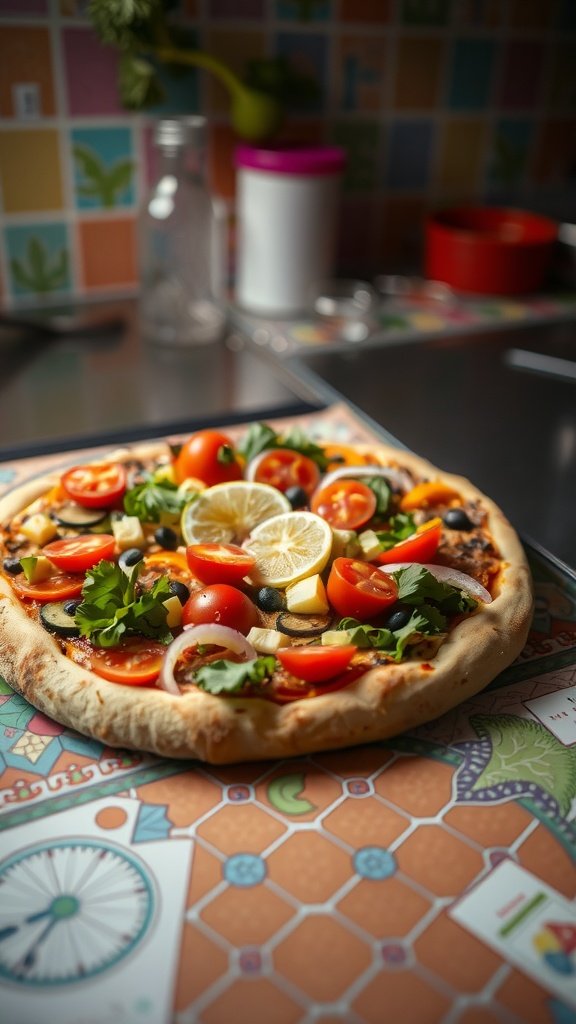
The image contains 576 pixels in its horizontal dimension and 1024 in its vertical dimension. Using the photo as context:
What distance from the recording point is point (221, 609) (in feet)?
4.46

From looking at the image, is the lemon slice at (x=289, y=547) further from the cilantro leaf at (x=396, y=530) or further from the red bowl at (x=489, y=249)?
the red bowl at (x=489, y=249)

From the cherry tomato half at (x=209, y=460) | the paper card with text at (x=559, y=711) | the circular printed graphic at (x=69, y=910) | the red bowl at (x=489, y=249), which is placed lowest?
the circular printed graphic at (x=69, y=910)

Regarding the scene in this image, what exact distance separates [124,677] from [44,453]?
2.71ft

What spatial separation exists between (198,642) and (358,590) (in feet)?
0.84

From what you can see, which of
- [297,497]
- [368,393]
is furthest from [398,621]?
[368,393]

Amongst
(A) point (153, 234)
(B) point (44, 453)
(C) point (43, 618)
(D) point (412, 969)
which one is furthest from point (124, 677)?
(A) point (153, 234)

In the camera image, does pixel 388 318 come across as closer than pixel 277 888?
No

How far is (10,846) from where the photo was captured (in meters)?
1.13

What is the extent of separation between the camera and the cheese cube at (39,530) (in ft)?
5.13

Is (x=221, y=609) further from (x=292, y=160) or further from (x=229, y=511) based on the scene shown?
(x=292, y=160)

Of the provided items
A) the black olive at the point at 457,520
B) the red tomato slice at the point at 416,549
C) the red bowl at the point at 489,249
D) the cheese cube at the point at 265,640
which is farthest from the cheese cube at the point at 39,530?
the red bowl at the point at 489,249

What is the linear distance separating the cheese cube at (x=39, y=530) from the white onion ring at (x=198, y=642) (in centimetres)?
37

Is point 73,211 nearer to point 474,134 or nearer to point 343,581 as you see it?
point 474,134

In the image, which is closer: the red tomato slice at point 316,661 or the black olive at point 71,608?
the red tomato slice at point 316,661
